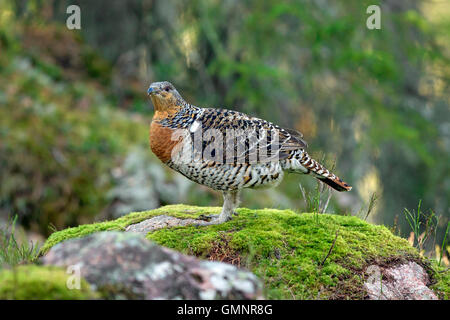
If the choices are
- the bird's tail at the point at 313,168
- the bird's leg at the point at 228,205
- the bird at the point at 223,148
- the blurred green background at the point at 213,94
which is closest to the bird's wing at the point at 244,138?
the bird at the point at 223,148

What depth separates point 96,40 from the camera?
1091 cm

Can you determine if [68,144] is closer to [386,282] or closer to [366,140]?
[366,140]

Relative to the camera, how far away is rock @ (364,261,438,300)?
3.58 m

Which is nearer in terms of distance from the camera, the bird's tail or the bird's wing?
the bird's wing

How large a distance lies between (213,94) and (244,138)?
4.98 meters

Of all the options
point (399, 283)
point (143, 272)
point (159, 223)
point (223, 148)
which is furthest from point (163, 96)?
point (399, 283)

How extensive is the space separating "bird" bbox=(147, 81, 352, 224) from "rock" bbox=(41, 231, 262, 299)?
1.66m

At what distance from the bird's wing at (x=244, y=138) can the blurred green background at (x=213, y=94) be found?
1953 mm

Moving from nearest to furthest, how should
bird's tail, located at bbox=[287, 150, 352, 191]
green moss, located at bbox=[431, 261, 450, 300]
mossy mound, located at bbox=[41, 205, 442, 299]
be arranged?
1. mossy mound, located at bbox=[41, 205, 442, 299]
2. green moss, located at bbox=[431, 261, 450, 300]
3. bird's tail, located at bbox=[287, 150, 352, 191]

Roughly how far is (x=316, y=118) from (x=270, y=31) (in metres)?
2.05

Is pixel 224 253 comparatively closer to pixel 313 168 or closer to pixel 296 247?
pixel 296 247

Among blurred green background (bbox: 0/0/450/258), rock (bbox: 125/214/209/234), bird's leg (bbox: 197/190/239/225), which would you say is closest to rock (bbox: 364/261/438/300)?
bird's leg (bbox: 197/190/239/225)

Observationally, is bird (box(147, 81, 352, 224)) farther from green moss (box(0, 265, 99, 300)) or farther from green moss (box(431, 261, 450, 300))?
green moss (box(0, 265, 99, 300))
